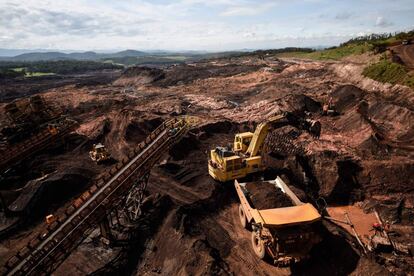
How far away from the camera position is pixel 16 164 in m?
24.0

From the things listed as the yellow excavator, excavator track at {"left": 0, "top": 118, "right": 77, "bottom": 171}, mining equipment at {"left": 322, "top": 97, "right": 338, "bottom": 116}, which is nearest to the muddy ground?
mining equipment at {"left": 322, "top": 97, "right": 338, "bottom": 116}

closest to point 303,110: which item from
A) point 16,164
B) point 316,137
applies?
point 316,137

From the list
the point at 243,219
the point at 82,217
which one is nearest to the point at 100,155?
the point at 82,217

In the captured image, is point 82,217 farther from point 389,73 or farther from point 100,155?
point 389,73

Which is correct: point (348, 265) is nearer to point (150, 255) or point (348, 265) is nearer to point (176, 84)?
point (150, 255)

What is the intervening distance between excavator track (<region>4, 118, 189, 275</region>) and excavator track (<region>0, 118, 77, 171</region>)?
9.96 meters

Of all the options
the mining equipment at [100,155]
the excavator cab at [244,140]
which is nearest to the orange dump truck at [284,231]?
the excavator cab at [244,140]

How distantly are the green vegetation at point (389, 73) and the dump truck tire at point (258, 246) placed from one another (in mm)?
24375

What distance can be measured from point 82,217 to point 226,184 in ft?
27.1

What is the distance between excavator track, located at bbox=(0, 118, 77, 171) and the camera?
75.2 ft

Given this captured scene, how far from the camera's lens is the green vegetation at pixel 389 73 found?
30875 millimetres

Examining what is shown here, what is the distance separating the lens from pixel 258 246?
13219mm

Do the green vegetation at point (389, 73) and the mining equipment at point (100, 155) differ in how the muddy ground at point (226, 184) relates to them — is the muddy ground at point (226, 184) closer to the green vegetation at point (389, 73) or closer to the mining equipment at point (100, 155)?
the mining equipment at point (100, 155)

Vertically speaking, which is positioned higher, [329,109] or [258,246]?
[329,109]
